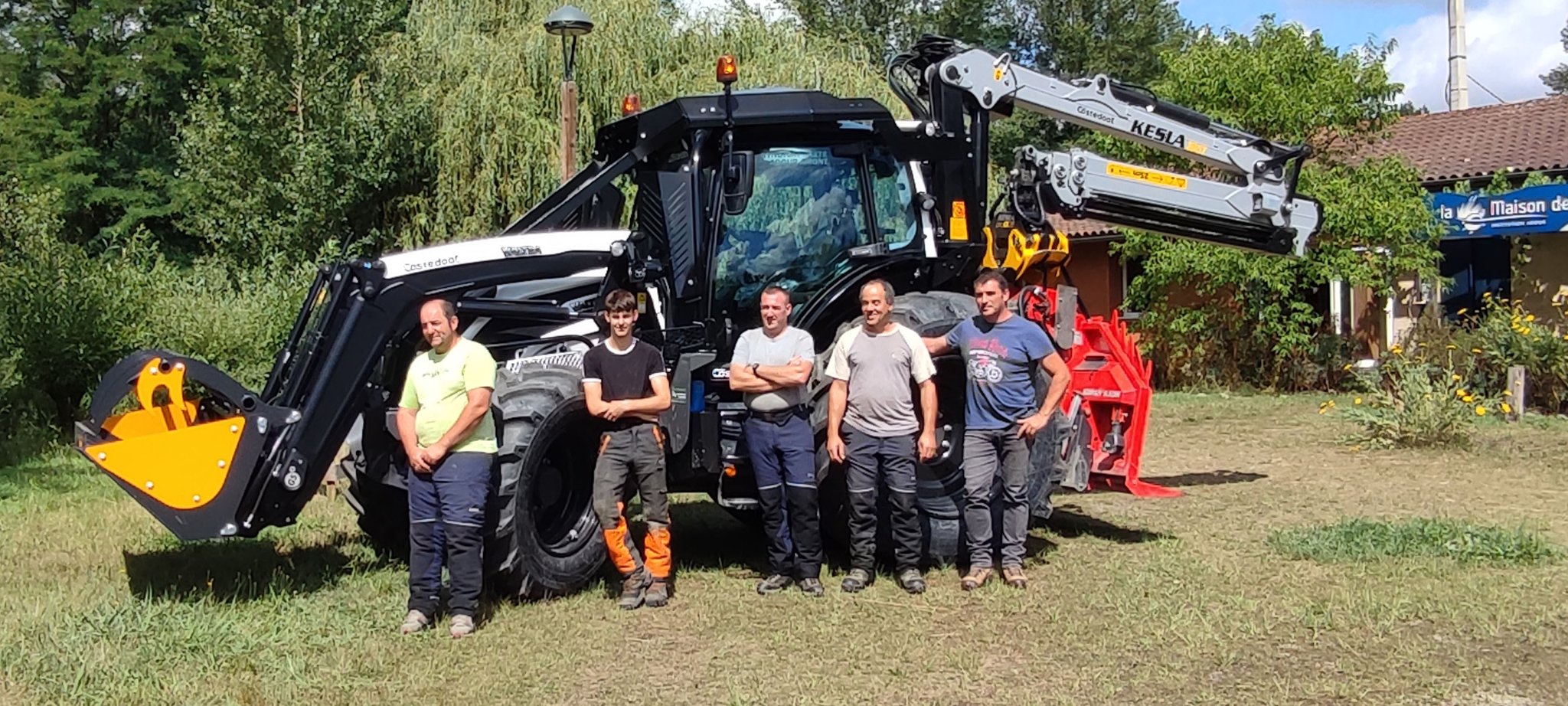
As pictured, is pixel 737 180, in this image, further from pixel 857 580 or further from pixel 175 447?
pixel 175 447

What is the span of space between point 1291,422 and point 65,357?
1261cm

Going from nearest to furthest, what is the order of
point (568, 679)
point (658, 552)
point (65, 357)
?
point (568, 679)
point (658, 552)
point (65, 357)

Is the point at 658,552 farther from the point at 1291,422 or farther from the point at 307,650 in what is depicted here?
the point at 1291,422

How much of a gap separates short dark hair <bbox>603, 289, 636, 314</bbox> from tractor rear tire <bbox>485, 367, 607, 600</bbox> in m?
0.44

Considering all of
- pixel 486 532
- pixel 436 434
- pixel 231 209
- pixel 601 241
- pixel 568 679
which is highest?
pixel 231 209

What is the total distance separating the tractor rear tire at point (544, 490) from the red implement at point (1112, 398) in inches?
124

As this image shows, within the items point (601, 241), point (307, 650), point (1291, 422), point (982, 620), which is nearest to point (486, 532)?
point (307, 650)

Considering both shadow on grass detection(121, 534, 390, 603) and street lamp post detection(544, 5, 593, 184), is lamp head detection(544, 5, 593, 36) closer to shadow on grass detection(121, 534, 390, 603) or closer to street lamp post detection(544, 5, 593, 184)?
street lamp post detection(544, 5, 593, 184)

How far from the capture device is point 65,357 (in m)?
13.3

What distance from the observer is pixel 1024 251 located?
800cm

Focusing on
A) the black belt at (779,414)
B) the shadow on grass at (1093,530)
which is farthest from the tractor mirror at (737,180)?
the shadow on grass at (1093,530)

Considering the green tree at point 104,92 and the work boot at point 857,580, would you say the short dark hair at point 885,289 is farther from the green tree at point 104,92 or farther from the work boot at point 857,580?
the green tree at point 104,92

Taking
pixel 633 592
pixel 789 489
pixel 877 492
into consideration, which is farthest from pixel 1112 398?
pixel 633 592

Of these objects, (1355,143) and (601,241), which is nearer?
(601,241)
